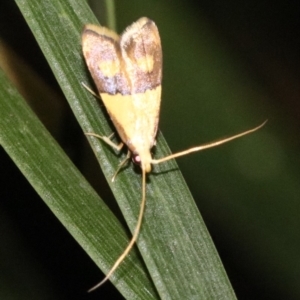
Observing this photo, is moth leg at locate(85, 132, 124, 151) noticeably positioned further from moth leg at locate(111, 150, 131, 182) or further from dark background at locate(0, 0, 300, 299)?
dark background at locate(0, 0, 300, 299)

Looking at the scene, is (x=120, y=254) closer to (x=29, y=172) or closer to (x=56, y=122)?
(x=29, y=172)

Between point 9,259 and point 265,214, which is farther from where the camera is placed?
point 265,214

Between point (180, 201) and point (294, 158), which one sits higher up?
point (180, 201)

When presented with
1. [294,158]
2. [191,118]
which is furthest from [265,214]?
[191,118]

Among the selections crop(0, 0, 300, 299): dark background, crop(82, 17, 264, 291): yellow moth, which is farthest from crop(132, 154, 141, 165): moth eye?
crop(0, 0, 300, 299): dark background

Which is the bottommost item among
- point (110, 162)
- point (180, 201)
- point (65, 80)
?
point (180, 201)

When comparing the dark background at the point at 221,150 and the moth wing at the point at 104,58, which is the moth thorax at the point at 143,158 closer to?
the moth wing at the point at 104,58

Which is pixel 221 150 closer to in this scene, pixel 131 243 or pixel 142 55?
pixel 142 55
